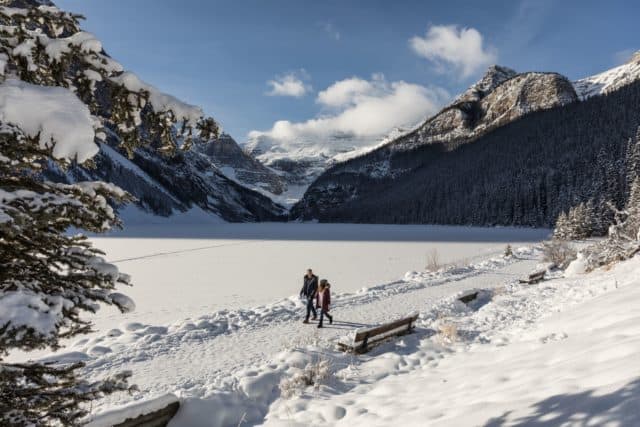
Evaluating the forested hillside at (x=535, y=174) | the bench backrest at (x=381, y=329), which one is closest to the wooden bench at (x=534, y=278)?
the bench backrest at (x=381, y=329)

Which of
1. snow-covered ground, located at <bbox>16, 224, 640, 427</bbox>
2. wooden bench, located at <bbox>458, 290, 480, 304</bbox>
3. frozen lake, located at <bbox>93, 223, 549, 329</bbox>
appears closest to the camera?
snow-covered ground, located at <bbox>16, 224, 640, 427</bbox>

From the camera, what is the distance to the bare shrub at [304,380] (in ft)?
22.8

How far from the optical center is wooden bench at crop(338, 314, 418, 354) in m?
8.83

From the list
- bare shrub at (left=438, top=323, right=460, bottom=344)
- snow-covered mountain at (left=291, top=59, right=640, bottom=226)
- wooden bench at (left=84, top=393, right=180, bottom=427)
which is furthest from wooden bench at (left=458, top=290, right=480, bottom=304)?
snow-covered mountain at (left=291, top=59, right=640, bottom=226)

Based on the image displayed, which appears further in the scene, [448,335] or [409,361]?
[448,335]

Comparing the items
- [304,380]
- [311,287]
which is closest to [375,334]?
[304,380]

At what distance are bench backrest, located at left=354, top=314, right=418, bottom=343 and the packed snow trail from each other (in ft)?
4.81

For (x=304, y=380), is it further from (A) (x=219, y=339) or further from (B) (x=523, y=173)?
(B) (x=523, y=173)

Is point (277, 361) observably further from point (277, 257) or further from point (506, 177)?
point (506, 177)

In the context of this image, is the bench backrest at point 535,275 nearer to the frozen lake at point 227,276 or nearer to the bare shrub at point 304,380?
Answer: the frozen lake at point 227,276

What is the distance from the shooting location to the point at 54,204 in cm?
229

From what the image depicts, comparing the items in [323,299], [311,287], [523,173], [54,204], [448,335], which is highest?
[523,173]

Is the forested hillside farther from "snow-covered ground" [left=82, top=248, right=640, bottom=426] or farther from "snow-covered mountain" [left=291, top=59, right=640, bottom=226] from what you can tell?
"snow-covered ground" [left=82, top=248, right=640, bottom=426]

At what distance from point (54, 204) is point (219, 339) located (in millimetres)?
9187
